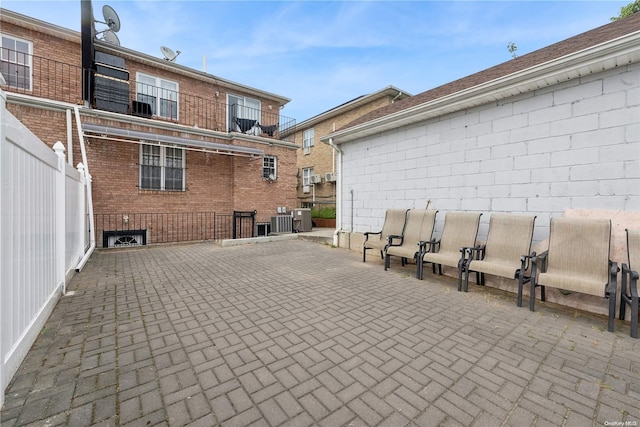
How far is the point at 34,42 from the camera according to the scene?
352 inches

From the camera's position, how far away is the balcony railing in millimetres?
8680

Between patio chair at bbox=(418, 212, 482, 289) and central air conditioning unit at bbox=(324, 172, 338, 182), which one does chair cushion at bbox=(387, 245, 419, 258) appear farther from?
central air conditioning unit at bbox=(324, 172, 338, 182)

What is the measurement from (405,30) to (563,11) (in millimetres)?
4582

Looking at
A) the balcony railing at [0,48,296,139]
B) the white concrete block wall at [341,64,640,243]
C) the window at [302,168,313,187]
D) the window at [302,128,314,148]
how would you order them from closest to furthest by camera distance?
the white concrete block wall at [341,64,640,243], the balcony railing at [0,48,296,139], the window at [302,168,313,187], the window at [302,128,314,148]

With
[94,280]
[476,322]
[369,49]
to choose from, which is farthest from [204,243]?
[369,49]

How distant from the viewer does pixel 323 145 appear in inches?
704

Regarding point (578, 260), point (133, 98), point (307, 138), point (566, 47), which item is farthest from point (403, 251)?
point (307, 138)

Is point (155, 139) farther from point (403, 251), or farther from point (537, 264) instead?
point (537, 264)

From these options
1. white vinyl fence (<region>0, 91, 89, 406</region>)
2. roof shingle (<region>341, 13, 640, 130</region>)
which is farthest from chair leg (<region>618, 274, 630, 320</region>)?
white vinyl fence (<region>0, 91, 89, 406</region>)

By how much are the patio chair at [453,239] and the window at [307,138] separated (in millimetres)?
15265

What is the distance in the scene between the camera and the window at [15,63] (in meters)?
8.48

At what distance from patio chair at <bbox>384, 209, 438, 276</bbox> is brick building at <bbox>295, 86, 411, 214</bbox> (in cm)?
1011

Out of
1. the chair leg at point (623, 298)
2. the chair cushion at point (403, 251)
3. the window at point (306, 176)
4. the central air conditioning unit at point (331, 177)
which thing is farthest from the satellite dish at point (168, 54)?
the chair leg at point (623, 298)

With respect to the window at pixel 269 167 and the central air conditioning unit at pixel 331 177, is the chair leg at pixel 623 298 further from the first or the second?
the central air conditioning unit at pixel 331 177
